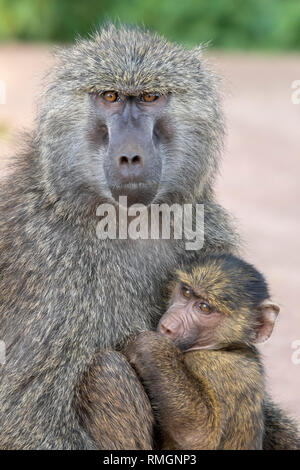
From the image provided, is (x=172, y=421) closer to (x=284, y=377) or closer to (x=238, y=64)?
(x=284, y=377)

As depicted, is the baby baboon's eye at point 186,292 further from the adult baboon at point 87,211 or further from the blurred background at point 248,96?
the blurred background at point 248,96

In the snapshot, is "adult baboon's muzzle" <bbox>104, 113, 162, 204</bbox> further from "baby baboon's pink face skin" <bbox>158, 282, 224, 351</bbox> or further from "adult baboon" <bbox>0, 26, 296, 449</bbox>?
"baby baboon's pink face skin" <bbox>158, 282, 224, 351</bbox>

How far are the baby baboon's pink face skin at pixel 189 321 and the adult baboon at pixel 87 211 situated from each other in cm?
12

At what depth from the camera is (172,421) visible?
4.05 meters

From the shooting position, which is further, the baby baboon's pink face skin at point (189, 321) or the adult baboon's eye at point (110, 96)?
the baby baboon's pink face skin at point (189, 321)

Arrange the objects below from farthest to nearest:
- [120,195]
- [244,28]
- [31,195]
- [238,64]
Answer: [244,28] < [238,64] < [31,195] < [120,195]

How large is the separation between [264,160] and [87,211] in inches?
303

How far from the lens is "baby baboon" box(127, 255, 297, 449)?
13.1 feet

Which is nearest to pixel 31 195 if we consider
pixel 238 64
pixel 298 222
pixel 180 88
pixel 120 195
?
pixel 120 195

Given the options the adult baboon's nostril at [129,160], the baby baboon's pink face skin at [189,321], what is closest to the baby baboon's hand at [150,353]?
the baby baboon's pink face skin at [189,321]

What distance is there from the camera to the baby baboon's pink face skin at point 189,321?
13.9 feet
